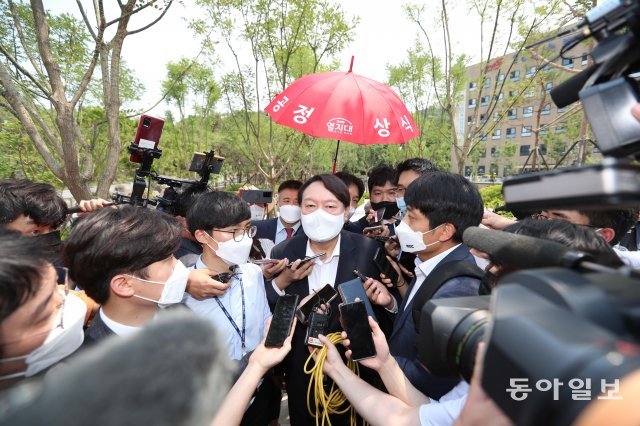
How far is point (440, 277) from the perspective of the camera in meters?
1.53

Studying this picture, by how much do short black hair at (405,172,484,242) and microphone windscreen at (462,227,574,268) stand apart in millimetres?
928

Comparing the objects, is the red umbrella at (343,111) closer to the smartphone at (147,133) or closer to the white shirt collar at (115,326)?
the smartphone at (147,133)

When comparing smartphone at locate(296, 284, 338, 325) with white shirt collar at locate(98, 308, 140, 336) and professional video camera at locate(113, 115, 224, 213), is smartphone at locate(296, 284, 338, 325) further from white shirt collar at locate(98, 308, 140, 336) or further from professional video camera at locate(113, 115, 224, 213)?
professional video camera at locate(113, 115, 224, 213)

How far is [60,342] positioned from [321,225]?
5.33ft

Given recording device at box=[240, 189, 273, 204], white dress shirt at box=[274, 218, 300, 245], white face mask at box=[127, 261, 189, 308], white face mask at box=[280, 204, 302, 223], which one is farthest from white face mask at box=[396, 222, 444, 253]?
→ recording device at box=[240, 189, 273, 204]

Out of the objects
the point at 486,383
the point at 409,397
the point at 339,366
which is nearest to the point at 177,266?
the point at 339,366

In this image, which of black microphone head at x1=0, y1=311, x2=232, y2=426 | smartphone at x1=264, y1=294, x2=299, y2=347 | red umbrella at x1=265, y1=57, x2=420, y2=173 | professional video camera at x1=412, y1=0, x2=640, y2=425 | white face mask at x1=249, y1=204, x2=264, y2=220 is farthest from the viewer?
white face mask at x1=249, y1=204, x2=264, y2=220

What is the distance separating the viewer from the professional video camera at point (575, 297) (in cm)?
45

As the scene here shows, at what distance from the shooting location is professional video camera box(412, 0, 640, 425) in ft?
1.49

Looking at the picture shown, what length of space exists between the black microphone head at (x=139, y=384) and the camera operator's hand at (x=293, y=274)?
5.79ft

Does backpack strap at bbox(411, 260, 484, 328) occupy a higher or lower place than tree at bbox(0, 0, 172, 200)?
lower

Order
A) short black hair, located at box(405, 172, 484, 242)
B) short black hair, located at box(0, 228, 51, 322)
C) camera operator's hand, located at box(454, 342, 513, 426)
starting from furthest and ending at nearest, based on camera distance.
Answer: short black hair, located at box(405, 172, 484, 242)
short black hair, located at box(0, 228, 51, 322)
camera operator's hand, located at box(454, 342, 513, 426)

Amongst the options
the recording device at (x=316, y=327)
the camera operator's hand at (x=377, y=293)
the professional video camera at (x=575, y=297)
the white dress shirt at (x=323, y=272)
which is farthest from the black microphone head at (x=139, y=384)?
the white dress shirt at (x=323, y=272)

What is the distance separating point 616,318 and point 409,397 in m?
1.06
